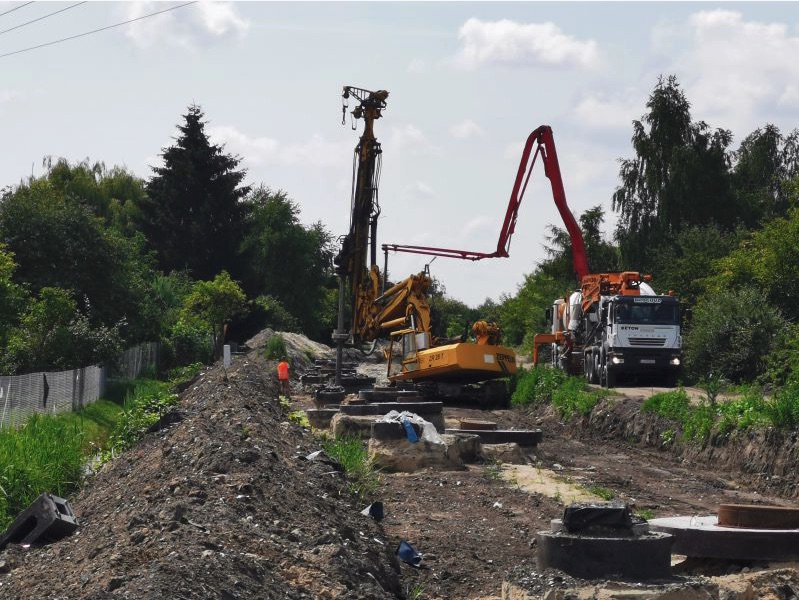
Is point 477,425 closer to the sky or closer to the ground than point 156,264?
closer to the ground

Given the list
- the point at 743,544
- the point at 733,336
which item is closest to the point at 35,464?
the point at 743,544

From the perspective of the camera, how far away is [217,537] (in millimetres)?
8031

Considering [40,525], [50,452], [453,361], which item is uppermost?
[453,361]

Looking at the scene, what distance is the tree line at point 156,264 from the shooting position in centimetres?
3497

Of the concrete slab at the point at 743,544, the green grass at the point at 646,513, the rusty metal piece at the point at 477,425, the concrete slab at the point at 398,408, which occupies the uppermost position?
the concrete slab at the point at 398,408

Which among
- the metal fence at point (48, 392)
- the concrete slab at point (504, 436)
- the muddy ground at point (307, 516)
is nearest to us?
the muddy ground at point (307, 516)

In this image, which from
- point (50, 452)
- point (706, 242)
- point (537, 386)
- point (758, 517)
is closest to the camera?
point (758, 517)

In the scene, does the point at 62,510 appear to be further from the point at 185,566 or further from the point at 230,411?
the point at 230,411

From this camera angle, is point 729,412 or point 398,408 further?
point 729,412

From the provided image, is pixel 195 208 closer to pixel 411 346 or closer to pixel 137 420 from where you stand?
pixel 411 346

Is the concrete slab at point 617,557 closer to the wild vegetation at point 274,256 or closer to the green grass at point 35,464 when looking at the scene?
the green grass at point 35,464

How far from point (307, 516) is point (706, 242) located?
4393 centimetres

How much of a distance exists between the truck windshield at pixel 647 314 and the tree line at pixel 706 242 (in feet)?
8.62

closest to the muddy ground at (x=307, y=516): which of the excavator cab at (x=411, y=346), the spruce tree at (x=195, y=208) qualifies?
the excavator cab at (x=411, y=346)
